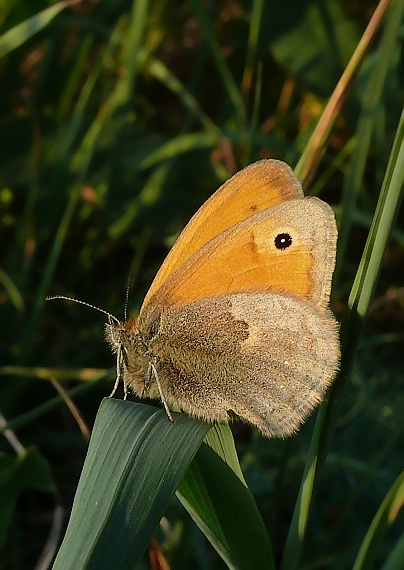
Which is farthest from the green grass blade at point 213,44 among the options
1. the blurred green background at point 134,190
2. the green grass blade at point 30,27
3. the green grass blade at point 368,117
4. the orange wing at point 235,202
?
the orange wing at point 235,202

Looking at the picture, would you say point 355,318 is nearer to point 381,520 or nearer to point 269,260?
point 381,520

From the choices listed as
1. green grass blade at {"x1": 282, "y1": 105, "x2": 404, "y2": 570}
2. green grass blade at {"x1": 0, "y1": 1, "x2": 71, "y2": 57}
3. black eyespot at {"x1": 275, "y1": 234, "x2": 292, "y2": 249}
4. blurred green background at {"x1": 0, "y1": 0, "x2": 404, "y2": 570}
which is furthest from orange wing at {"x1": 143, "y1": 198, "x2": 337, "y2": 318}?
green grass blade at {"x1": 0, "y1": 1, "x2": 71, "y2": 57}

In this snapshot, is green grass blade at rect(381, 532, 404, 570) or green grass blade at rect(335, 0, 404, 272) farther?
green grass blade at rect(335, 0, 404, 272)

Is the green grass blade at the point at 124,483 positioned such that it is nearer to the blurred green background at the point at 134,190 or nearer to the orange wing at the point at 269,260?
the orange wing at the point at 269,260

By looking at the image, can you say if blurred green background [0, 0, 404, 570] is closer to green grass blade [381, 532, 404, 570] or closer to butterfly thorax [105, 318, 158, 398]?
butterfly thorax [105, 318, 158, 398]

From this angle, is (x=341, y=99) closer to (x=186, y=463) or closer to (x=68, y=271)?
(x=186, y=463)
